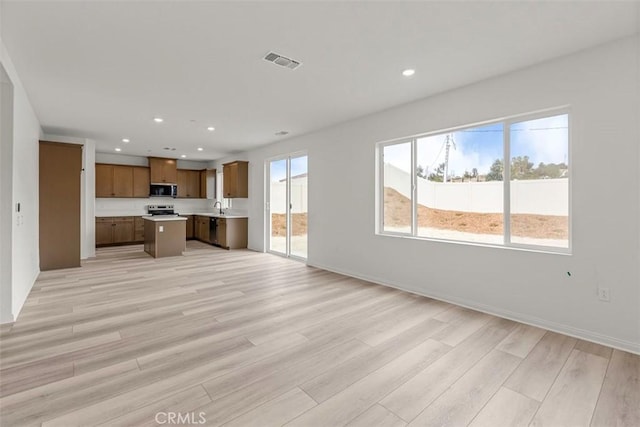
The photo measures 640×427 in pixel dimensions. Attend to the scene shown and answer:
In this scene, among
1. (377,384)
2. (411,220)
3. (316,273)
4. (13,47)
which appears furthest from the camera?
(316,273)

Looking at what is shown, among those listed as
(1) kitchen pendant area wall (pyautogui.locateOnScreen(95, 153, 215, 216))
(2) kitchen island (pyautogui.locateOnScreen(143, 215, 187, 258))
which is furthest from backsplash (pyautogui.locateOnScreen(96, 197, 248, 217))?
(2) kitchen island (pyautogui.locateOnScreen(143, 215, 187, 258))

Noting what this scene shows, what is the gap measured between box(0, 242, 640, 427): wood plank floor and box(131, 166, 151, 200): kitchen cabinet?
526 centimetres

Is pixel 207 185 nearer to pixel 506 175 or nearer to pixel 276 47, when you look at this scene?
pixel 276 47

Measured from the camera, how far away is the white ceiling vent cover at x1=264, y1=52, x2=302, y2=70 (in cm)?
277

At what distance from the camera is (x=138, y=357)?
2.29 m

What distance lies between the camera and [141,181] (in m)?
8.51

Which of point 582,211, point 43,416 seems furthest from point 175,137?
point 582,211

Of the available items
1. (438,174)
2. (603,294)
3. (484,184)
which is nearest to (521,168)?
(484,184)

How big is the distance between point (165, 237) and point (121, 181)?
305cm

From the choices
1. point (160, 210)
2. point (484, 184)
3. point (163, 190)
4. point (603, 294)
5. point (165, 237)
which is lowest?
point (603, 294)

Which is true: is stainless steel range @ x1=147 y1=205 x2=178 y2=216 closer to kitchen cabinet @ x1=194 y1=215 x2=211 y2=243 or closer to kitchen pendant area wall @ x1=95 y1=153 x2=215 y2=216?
kitchen pendant area wall @ x1=95 y1=153 x2=215 y2=216

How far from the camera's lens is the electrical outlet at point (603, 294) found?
8.28 feet

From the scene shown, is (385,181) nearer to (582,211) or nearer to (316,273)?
(316,273)

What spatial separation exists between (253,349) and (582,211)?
311 centimetres
